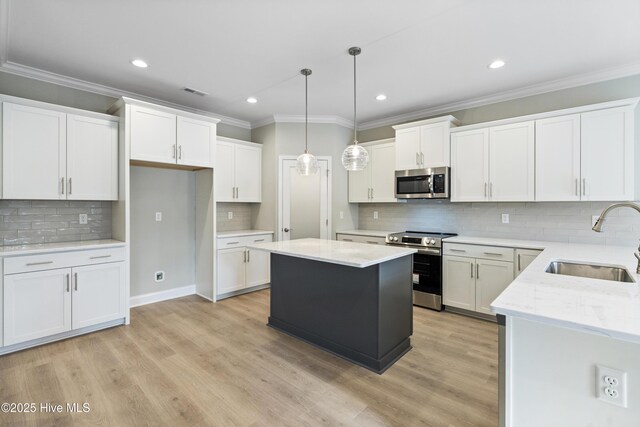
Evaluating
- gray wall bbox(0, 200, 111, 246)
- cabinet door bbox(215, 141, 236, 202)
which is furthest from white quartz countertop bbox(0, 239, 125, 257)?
cabinet door bbox(215, 141, 236, 202)

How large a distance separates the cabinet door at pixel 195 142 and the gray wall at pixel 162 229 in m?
0.61

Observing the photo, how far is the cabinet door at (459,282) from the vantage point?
360cm

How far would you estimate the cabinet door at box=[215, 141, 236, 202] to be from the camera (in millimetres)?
4465

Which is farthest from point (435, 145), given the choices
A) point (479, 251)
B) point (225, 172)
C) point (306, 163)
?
point (225, 172)

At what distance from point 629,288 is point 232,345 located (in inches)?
114

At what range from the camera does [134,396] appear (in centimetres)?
214

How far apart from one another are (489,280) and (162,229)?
13.8 feet

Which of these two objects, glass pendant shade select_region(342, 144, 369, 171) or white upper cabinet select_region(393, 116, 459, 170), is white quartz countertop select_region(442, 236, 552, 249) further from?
glass pendant shade select_region(342, 144, 369, 171)

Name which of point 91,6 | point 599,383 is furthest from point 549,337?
point 91,6

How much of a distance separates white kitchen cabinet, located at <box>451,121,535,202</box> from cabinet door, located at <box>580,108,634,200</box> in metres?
0.46

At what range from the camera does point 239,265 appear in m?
4.48

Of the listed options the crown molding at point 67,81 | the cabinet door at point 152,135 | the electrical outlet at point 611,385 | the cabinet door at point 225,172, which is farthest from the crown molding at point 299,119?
the electrical outlet at point 611,385

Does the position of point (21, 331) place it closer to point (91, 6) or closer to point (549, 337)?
point (91, 6)

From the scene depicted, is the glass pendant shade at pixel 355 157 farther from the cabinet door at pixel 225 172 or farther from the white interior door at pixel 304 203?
the cabinet door at pixel 225 172
